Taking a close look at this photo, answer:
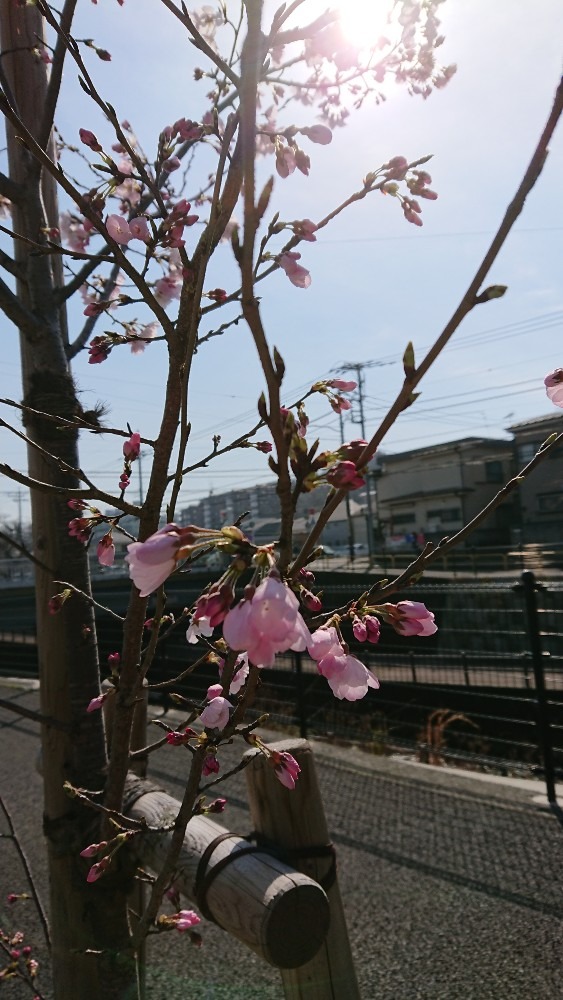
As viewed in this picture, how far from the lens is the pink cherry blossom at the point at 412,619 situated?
97 cm

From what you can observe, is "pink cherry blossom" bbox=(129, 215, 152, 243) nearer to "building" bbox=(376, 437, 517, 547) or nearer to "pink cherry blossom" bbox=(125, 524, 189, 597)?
"pink cherry blossom" bbox=(125, 524, 189, 597)

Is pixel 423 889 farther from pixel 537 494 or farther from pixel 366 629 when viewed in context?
pixel 537 494

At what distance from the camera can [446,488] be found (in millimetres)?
37812

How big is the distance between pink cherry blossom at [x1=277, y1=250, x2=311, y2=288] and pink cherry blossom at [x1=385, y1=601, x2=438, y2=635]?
0.67 metres

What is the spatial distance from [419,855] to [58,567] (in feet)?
9.27

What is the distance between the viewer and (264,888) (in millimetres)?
1389

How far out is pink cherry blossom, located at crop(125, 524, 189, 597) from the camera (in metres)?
0.71

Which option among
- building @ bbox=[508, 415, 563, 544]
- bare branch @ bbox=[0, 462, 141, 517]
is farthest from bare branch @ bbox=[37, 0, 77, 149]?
building @ bbox=[508, 415, 563, 544]

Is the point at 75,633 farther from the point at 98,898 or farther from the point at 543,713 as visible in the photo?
the point at 543,713

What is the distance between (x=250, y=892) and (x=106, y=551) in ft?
2.50

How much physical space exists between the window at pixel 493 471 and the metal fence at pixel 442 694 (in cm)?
2531

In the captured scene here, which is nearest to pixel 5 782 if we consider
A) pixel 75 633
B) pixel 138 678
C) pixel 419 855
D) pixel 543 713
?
pixel 419 855

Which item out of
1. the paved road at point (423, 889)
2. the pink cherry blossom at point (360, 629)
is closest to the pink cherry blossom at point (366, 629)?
the pink cherry blossom at point (360, 629)

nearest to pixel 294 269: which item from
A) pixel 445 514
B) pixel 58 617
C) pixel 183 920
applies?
pixel 58 617
